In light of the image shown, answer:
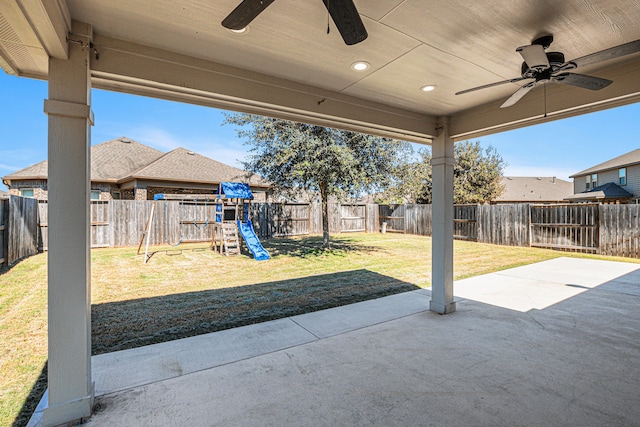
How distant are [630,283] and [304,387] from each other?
21.7 ft

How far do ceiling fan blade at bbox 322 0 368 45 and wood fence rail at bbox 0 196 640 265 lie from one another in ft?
25.5

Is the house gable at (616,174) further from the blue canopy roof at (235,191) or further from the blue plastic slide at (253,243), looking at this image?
the blue canopy roof at (235,191)

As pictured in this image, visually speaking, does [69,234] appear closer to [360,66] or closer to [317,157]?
[360,66]

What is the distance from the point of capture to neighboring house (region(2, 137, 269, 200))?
1151cm

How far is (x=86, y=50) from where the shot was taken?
202 centimetres

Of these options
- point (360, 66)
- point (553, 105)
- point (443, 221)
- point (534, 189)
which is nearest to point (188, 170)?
point (443, 221)

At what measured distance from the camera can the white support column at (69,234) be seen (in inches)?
76.7

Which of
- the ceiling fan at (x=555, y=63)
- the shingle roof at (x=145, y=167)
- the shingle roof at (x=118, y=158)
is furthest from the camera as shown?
the shingle roof at (x=118, y=158)

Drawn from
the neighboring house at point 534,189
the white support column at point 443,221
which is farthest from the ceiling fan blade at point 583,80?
the neighboring house at point 534,189

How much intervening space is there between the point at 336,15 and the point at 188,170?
13.1 meters

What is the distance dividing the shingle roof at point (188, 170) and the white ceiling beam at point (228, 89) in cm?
847

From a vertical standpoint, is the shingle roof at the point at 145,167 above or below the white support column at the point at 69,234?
above

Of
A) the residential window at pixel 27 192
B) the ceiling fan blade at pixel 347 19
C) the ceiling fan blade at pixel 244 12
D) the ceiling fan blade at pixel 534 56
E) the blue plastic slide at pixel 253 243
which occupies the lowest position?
the blue plastic slide at pixel 253 243

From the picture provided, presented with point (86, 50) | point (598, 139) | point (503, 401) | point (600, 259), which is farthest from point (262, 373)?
point (598, 139)
